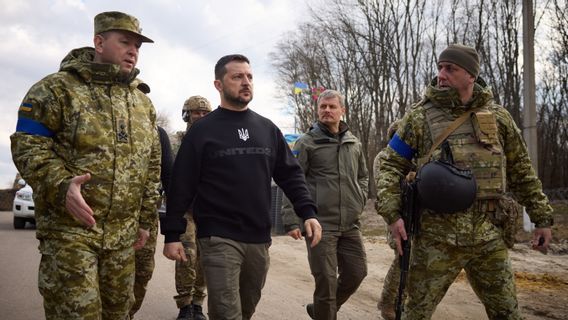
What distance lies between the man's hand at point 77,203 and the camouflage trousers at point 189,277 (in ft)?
8.54

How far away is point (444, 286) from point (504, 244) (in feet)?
1.60

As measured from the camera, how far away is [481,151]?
11.0ft

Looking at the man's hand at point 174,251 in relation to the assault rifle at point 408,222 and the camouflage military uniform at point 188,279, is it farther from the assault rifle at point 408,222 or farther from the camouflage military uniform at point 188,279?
the camouflage military uniform at point 188,279

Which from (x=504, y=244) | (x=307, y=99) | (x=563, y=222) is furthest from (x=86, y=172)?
(x=307, y=99)

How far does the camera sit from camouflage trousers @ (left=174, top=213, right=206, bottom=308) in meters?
5.37

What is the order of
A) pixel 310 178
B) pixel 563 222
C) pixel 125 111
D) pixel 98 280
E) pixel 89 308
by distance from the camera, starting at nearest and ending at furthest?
pixel 89 308, pixel 98 280, pixel 125 111, pixel 310 178, pixel 563 222

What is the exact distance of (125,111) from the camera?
331 cm

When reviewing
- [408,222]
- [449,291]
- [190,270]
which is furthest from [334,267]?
[449,291]

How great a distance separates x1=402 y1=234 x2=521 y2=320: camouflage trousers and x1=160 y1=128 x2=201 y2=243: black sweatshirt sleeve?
5.37ft

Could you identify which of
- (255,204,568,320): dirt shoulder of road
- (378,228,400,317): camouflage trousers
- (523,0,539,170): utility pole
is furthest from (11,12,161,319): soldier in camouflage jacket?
(523,0,539,170): utility pole

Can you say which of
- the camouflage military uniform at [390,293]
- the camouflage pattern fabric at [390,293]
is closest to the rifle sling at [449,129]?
the camouflage military uniform at [390,293]

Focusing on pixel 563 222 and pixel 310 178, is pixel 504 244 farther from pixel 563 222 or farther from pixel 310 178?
pixel 563 222

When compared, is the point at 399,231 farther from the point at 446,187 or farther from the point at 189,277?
the point at 189,277

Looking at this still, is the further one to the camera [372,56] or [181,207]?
[372,56]
